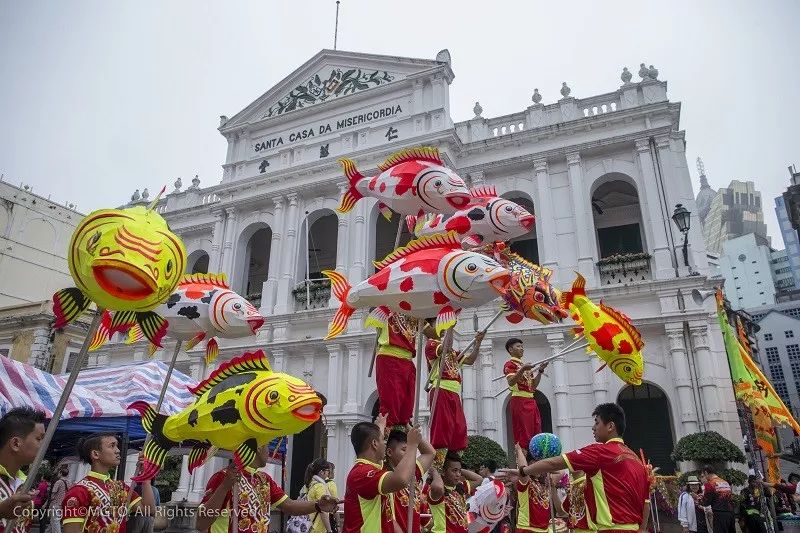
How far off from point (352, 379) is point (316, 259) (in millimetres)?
5136

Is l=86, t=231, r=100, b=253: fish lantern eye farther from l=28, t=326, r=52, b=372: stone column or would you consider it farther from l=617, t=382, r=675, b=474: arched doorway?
l=28, t=326, r=52, b=372: stone column

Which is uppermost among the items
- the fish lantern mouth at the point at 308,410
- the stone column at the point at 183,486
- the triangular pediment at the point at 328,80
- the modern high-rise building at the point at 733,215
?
the modern high-rise building at the point at 733,215

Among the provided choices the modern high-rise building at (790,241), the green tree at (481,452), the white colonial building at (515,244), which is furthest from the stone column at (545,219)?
the modern high-rise building at (790,241)

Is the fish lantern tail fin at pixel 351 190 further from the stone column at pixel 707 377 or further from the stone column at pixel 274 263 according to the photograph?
the stone column at pixel 274 263

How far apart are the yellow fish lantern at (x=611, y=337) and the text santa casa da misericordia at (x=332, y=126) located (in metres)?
12.9

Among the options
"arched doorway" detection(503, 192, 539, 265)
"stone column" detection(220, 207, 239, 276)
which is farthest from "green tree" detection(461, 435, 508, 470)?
"stone column" detection(220, 207, 239, 276)

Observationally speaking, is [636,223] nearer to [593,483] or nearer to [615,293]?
[615,293]

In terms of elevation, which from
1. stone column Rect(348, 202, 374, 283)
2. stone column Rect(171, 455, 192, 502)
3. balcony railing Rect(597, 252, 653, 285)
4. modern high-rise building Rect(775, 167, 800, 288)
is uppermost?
modern high-rise building Rect(775, 167, 800, 288)

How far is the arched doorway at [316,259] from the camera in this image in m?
16.1

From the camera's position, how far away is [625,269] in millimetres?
13414

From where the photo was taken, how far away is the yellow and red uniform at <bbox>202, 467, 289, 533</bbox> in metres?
3.86

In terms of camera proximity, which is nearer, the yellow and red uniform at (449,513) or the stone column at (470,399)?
the yellow and red uniform at (449,513)

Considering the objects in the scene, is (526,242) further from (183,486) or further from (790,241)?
(790,241)

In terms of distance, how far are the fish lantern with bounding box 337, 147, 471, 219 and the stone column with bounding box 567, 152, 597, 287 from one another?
8850mm
